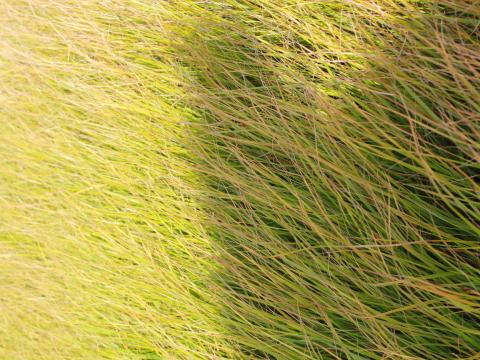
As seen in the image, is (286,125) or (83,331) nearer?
(286,125)

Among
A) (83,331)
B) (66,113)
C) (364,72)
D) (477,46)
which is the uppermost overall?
(477,46)

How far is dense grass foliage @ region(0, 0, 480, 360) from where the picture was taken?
102cm

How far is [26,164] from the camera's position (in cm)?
159

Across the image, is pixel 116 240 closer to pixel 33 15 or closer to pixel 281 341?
pixel 281 341

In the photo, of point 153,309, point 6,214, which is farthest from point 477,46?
point 6,214

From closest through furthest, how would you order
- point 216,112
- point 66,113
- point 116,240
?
point 216,112 < point 116,240 < point 66,113

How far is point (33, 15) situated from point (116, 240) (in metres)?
0.76

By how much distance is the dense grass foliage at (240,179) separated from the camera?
1.02 m

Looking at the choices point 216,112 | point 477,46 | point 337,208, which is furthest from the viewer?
point 216,112

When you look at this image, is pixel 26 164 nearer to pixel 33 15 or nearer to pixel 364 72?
pixel 33 15

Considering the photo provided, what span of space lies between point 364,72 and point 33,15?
1067 mm

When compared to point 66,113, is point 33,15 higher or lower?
higher

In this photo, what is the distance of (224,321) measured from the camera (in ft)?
3.96

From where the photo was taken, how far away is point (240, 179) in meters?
1.22
